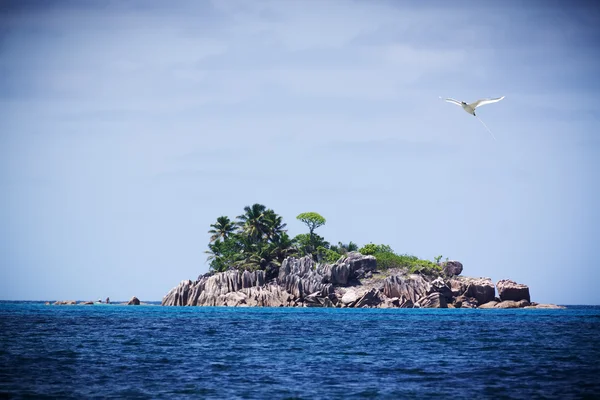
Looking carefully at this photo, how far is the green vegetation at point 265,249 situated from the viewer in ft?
371

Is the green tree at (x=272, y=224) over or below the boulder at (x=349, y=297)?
over

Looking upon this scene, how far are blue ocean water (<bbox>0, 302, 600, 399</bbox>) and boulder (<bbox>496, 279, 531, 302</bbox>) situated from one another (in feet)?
218

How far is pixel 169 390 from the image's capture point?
75.3 feet

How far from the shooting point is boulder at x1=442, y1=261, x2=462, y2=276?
118875 mm

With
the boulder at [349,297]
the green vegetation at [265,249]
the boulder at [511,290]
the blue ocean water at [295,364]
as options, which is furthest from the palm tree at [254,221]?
the blue ocean water at [295,364]

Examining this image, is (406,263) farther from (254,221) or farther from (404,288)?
(254,221)

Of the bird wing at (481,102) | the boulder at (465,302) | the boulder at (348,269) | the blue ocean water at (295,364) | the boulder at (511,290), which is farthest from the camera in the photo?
the boulder at (511,290)

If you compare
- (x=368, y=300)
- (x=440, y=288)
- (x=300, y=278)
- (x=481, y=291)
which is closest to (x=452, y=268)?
(x=481, y=291)

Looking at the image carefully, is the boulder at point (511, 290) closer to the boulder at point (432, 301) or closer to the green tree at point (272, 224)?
the boulder at point (432, 301)

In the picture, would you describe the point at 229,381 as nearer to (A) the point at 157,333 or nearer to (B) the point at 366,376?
(B) the point at 366,376

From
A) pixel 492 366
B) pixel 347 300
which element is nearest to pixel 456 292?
pixel 347 300

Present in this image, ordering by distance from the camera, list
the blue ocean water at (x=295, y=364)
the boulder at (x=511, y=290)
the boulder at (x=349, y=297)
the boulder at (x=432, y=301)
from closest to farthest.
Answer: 1. the blue ocean water at (x=295, y=364)
2. the boulder at (x=349, y=297)
3. the boulder at (x=432, y=301)
4. the boulder at (x=511, y=290)

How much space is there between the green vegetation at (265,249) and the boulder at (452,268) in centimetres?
146

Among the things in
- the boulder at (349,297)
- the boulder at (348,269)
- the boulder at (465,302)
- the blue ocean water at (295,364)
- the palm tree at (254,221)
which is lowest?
the blue ocean water at (295,364)
